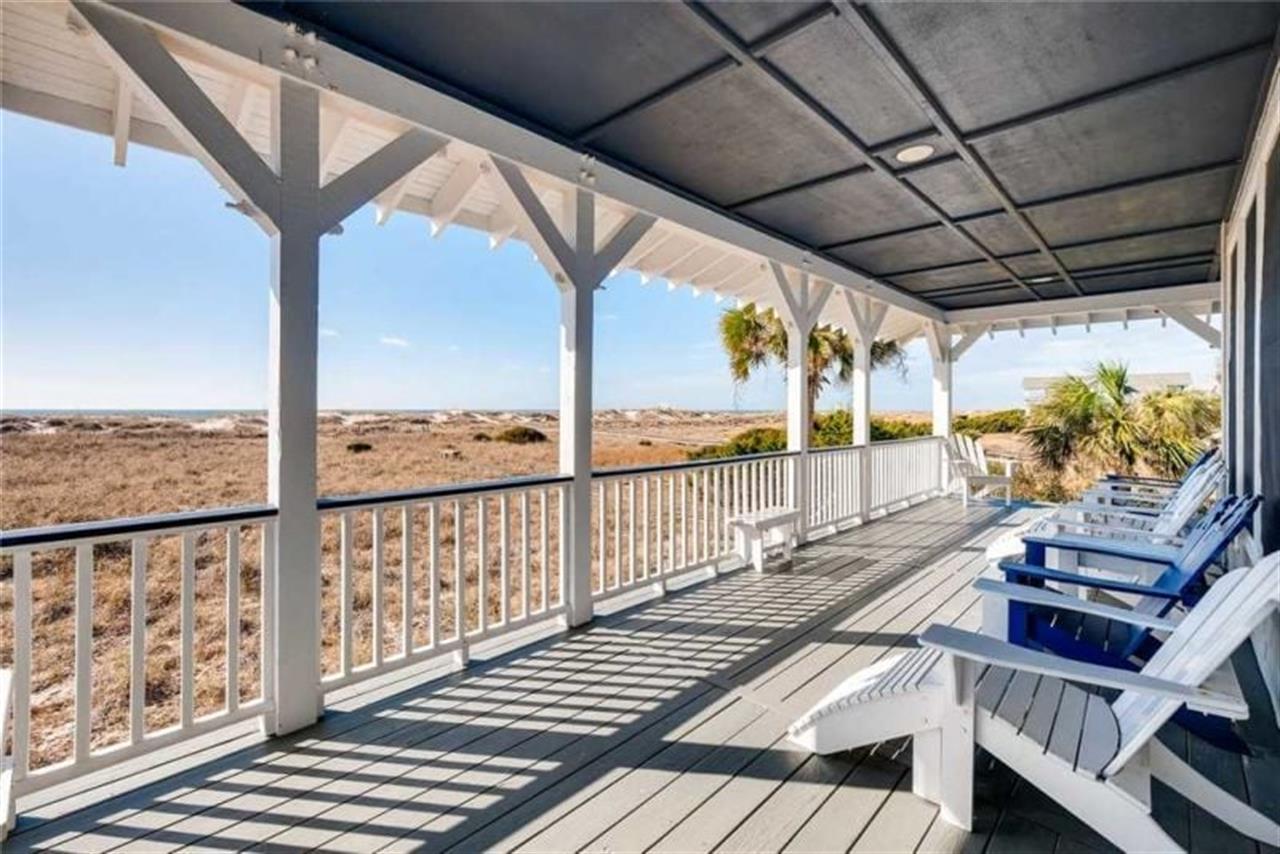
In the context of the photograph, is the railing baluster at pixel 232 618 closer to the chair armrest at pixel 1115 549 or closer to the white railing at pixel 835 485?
the chair armrest at pixel 1115 549

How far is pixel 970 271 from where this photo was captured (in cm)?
672

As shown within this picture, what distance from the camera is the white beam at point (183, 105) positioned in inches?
85.0

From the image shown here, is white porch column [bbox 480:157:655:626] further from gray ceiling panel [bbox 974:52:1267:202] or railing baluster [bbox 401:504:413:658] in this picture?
gray ceiling panel [bbox 974:52:1267:202]

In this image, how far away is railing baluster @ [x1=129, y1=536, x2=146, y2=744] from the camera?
2217 mm

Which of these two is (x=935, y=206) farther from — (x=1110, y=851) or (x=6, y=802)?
(x=6, y=802)

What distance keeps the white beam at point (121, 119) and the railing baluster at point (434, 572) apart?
2215mm

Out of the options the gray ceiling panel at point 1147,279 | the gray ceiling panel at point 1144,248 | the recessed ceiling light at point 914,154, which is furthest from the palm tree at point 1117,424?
Answer: the recessed ceiling light at point 914,154

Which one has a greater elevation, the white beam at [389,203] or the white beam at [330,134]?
the white beam at [330,134]

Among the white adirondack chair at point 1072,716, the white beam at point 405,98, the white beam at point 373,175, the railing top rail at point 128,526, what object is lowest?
the white adirondack chair at point 1072,716

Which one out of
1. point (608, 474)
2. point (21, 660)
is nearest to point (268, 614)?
point (21, 660)

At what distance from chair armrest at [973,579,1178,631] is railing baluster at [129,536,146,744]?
3126 millimetres

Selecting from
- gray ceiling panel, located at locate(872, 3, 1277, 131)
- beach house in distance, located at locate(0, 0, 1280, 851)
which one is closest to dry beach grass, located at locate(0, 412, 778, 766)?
beach house in distance, located at locate(0, 0, 1280, 851)

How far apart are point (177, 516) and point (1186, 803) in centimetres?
369

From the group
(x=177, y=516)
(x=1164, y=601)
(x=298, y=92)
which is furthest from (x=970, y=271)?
(x=177, y=516)
